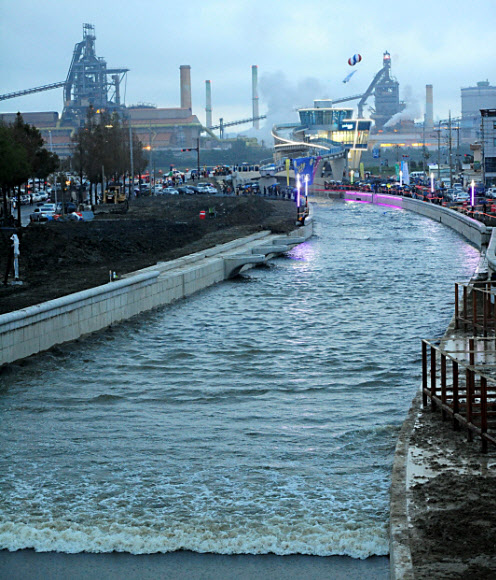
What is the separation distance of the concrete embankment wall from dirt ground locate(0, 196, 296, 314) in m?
1.45

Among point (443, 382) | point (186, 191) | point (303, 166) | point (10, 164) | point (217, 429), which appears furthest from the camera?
point (186, 191)

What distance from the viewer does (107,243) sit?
38188 mm

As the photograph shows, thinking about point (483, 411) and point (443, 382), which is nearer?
point (483, 411)

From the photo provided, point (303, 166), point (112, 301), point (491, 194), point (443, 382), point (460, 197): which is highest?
point (303, 166)

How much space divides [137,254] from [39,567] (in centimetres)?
2773

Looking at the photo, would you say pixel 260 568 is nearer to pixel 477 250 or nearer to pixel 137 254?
pixel 137 254

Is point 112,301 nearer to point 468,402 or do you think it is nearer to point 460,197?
point 468,402

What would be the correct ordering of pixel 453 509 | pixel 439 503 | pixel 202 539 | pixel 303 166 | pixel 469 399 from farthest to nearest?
pixel 303 166
pixel 469 399
pixel 202 539
pixel 439 503
pixel 453 509

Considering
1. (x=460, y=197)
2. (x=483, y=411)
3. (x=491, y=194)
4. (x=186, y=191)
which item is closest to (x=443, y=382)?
(x=483, y=411)

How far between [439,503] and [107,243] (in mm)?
30211

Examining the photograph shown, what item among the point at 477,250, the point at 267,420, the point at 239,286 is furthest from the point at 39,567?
the point at 477,250

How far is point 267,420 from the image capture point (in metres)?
14.4

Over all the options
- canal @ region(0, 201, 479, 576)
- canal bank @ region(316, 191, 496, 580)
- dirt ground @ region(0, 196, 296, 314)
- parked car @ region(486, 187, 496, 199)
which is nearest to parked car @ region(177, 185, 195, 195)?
dirt ground @ region(0, 196, 296, 314)

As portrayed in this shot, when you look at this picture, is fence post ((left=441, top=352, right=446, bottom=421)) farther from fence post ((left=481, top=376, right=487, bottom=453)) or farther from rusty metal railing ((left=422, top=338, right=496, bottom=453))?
fence post ((left=481, top=376, right=487, bottom=453))
